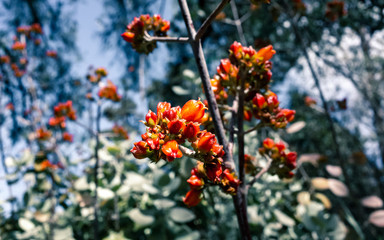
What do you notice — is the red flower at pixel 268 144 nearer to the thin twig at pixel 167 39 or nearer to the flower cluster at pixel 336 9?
the thin twig at pixel 167 39

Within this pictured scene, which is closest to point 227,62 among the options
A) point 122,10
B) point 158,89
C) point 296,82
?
point 122,10

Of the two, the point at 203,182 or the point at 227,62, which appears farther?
the point at 227,62

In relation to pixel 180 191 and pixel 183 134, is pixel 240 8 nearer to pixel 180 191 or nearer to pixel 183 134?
pixel 180 191

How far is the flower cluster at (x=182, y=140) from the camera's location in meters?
0.55

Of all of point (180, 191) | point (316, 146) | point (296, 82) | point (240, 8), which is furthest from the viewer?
point (316, 146)

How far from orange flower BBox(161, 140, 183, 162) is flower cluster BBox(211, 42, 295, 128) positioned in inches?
12.5

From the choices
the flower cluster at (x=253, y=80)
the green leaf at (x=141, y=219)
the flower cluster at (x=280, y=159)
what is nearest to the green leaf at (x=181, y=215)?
the green leaf at (x=141, y=219)

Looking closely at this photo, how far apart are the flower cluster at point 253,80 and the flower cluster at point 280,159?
0.10m

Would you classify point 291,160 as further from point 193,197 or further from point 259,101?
point 193,197

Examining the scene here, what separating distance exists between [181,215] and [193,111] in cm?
75

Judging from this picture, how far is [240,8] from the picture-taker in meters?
4.14

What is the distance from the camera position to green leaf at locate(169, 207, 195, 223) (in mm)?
1180

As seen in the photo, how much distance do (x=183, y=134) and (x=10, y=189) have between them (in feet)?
6.72

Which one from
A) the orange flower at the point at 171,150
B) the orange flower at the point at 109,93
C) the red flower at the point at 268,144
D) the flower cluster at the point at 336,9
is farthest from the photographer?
the flower cluster at the point at 336,9
